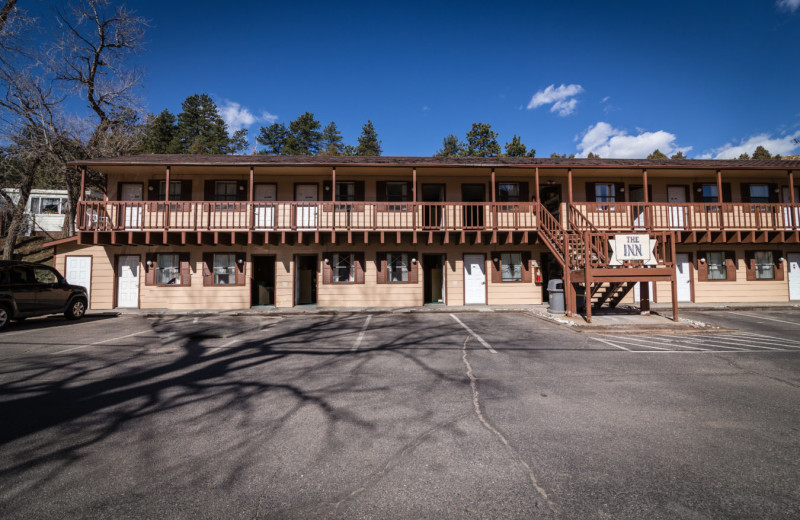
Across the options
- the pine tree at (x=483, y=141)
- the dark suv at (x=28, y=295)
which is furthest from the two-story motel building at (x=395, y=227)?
the pine tree at (x=483, y=141)

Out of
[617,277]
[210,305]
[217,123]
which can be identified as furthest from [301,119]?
[617,277]

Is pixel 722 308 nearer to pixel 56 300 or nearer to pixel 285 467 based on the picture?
pixel 285 467

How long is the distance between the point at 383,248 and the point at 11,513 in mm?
13432

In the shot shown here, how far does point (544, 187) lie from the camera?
16906mm

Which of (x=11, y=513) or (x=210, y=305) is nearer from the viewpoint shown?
(x=11, y=513)

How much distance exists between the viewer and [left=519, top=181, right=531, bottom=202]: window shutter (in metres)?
16.1

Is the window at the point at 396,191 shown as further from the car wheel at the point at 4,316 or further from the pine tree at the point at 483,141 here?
the pine tree at the point at 483,141

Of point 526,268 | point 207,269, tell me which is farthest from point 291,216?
point 526,268

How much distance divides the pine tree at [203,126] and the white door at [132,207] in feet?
99.0

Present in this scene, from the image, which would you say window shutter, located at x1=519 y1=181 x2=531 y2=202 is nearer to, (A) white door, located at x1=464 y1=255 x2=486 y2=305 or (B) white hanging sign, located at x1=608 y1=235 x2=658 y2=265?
(A) white door, located at x1=464 y1=255 x2=486 y2=305

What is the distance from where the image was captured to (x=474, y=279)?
15.9m

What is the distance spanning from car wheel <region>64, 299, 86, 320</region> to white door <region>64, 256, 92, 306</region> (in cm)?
331

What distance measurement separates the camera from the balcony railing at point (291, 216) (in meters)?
13.9

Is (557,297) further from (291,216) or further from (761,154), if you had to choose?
(761,154)
